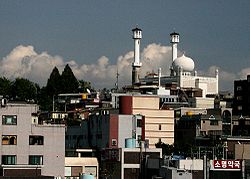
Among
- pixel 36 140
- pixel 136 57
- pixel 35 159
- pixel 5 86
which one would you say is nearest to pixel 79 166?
pixel 36 140

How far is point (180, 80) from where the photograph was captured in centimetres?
11550

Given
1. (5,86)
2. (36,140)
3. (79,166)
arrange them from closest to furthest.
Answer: (36,140)
(79,166)
(5,86)

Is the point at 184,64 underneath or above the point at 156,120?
above

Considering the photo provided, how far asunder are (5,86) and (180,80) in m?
28.4

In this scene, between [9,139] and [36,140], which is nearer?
[9,139]

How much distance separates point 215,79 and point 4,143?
3233 inches

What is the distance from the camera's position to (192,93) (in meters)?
113

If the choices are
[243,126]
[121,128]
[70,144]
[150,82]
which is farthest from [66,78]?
[121,128]

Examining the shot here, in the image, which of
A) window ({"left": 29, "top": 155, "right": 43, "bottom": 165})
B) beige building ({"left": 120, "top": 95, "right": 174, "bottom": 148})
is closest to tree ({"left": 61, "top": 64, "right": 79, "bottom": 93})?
beige building ({"left": 120, "top": 95, "right": 174, "bottom": 148})

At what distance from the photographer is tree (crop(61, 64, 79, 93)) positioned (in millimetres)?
114969

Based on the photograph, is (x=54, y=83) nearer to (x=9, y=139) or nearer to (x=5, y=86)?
(x=5, y=86)

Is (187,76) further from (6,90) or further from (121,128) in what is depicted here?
(121,128)

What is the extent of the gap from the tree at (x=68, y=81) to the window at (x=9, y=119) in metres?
69.9

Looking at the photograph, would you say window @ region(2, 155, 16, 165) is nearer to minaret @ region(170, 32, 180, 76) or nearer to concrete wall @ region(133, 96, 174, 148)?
concrete wall @ region(133, 96, 174, 148)
